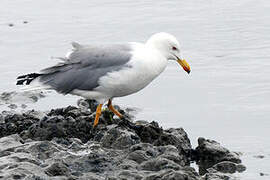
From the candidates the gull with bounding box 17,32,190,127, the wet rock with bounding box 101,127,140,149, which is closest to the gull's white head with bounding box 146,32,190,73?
the gull with bounding box 17,32,190,127

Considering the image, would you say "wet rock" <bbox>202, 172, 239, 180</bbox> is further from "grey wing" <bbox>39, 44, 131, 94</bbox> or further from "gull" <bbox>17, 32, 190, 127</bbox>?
"grey wing" <bbox>39, 44, 131, 94</bbox>

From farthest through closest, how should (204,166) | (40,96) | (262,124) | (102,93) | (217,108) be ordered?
(40,96) → (217,108) → (262,124) → (102,93) → (204,166)

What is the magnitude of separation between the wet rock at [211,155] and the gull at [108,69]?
1193mm

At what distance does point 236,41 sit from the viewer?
49.9 ft

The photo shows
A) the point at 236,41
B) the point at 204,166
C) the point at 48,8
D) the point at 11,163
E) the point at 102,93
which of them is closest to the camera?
the point at 11,163

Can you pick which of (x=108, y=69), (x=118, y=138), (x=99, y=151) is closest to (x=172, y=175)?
(x=99, y=151)

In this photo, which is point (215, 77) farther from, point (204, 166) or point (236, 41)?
point (204, 166)

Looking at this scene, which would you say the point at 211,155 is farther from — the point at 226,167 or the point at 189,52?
the point at 189,52

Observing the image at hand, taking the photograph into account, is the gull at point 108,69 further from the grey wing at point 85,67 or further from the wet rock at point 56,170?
the wet rock at point 56,170

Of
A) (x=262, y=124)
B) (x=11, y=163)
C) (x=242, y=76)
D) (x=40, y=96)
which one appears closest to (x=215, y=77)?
(x=242, y=76)

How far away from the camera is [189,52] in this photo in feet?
47.5

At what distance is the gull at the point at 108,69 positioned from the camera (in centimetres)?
985

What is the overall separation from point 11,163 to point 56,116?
75.1 inches

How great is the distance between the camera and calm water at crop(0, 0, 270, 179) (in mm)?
11320
